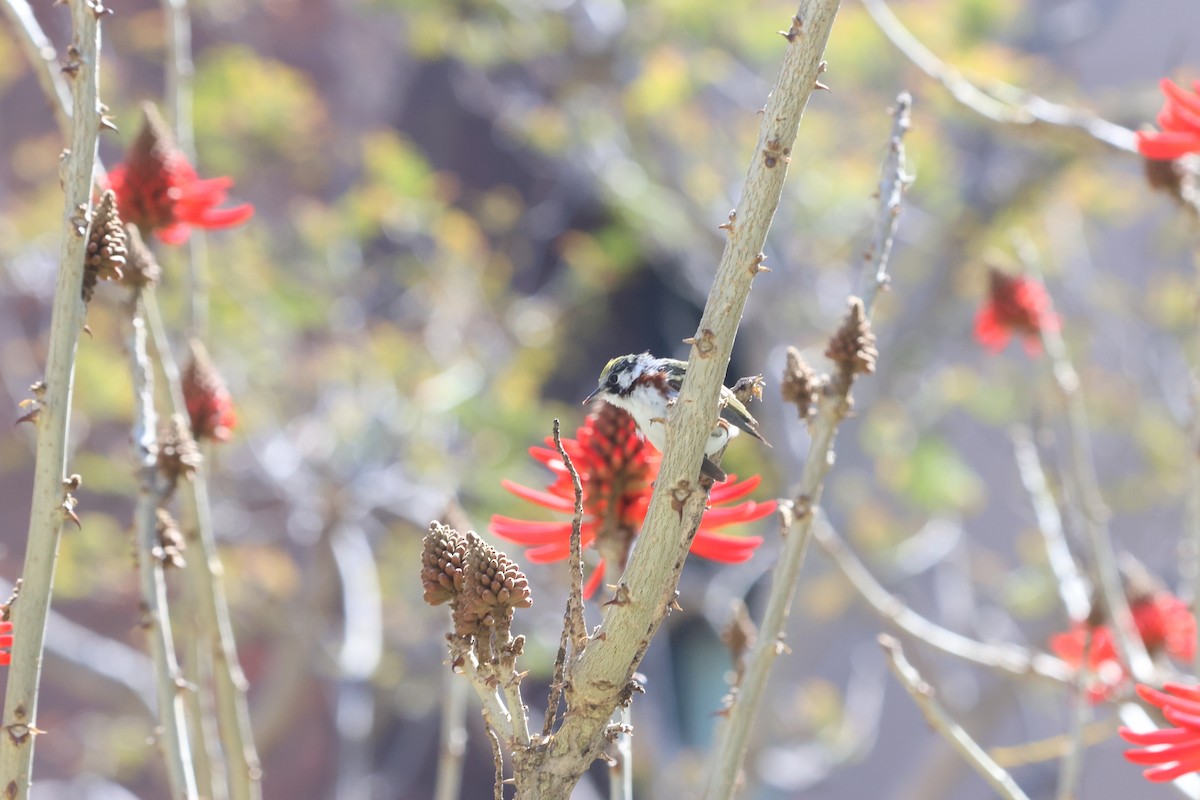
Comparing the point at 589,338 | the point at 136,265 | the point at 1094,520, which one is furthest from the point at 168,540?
the point at 589,338

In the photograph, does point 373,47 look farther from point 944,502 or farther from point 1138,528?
point 1138,528

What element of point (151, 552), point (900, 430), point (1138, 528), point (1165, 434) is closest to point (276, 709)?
point (900, 430)

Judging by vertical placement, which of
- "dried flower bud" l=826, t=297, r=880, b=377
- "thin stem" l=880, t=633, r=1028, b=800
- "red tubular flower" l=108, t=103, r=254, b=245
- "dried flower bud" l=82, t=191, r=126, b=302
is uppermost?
"red tubular flower" l=108, t=103, r=254, b=245

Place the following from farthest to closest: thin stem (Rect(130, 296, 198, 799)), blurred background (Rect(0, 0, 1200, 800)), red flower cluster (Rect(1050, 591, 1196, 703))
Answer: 1. blurred background (Rect(0, 0, 1200, 800))
2. red flower cluster (Rect(1050, 591, 1196, 703))
3. thin stem (Rect(130, 296, 198, 799))

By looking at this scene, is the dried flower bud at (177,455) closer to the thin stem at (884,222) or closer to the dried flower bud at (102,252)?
the dried flower bud at (102,252)

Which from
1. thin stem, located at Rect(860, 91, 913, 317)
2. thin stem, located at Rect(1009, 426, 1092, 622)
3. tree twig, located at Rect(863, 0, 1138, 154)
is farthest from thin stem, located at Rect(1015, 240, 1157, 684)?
thin stem, located at Rect(860, 91, 913, 317)

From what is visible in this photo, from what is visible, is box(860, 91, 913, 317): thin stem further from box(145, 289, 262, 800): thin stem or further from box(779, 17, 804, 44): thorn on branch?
box(145, 289, 262, 800): thin stem
